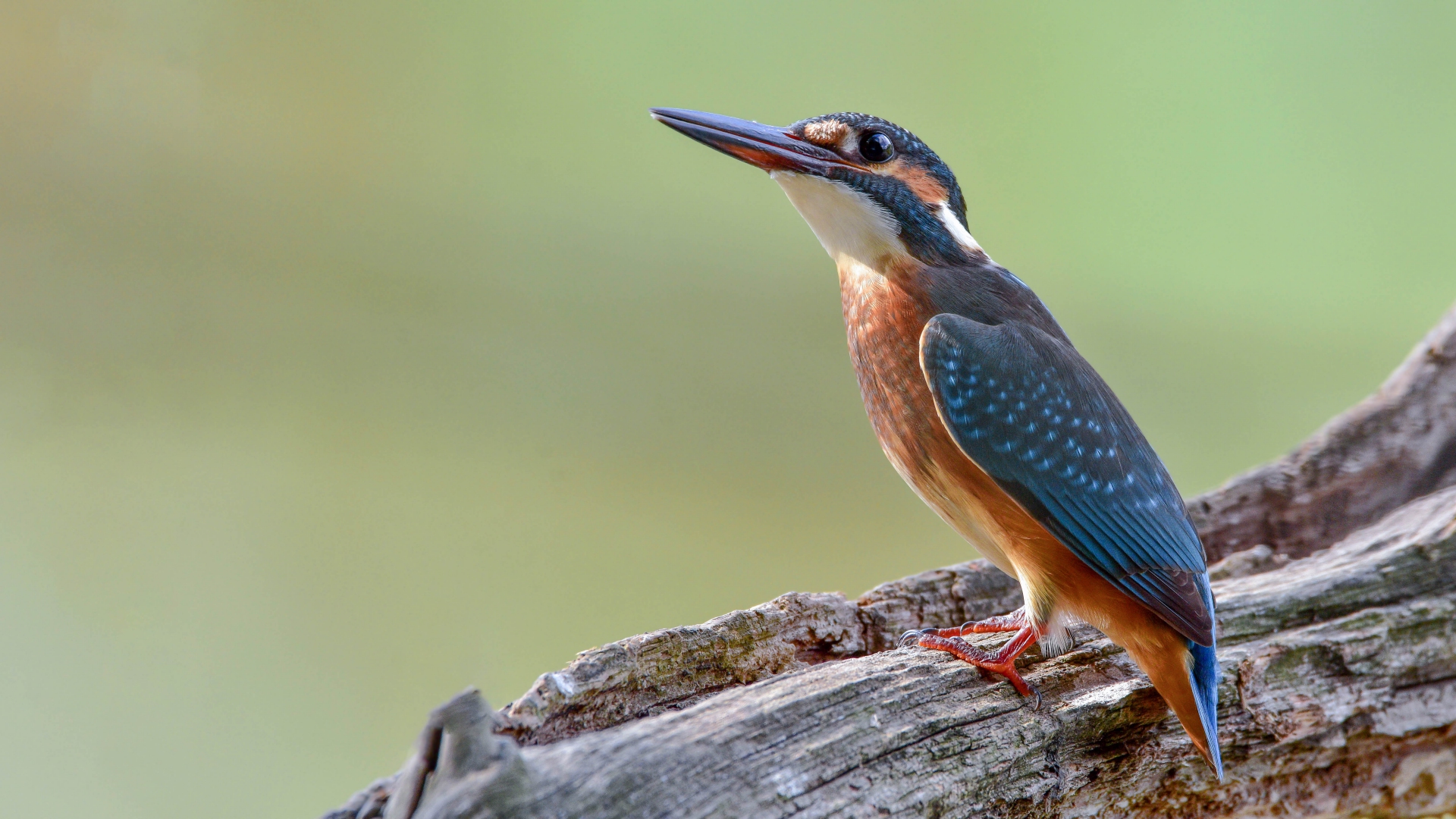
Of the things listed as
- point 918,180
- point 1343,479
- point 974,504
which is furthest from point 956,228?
point 1343,479

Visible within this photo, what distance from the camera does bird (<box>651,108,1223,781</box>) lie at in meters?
1.53

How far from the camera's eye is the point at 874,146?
1.79 meters

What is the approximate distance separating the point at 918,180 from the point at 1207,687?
0.91m

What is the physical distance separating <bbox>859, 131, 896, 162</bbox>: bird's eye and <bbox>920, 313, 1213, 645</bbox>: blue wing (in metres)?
0.33

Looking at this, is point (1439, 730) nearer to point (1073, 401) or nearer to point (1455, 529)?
point (1455, 529)

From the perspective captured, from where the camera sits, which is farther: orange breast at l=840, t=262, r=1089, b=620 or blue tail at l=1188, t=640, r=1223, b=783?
orange breast at l=840, t=262, r=1089, b=620

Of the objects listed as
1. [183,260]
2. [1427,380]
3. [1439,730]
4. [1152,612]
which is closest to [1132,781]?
[1152,612]

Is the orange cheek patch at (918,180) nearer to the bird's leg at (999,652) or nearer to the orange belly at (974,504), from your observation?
the orange belly at (974,504)

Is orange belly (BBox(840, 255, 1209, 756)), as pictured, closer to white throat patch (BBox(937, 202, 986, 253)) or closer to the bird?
the bird

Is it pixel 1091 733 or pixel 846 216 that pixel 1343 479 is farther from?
pixel 846 216

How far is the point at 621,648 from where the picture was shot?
4.59ft

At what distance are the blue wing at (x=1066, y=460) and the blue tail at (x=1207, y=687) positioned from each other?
0.10 ft

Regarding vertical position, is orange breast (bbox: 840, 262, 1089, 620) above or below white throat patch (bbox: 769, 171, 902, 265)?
below

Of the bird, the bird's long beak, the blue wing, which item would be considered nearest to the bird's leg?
the bird
